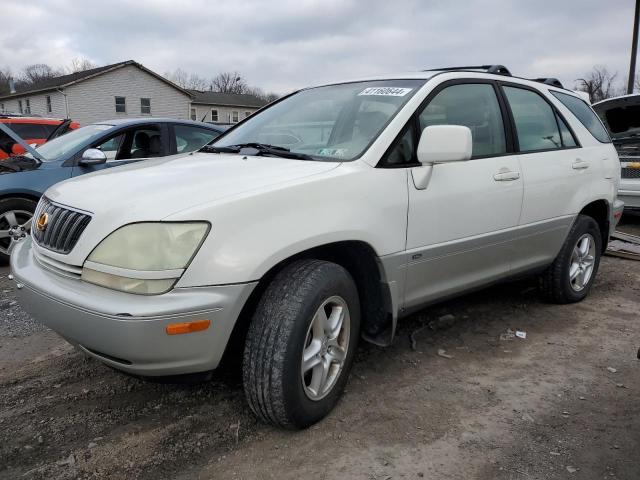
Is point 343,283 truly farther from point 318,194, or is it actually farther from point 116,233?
point 116,233

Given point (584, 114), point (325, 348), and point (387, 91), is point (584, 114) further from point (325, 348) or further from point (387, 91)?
point (325, 348)

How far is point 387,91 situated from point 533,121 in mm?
1343

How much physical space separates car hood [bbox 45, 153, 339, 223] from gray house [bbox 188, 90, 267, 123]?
44510 millimetres

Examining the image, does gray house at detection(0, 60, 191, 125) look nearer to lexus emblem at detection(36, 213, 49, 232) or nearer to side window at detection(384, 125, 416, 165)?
lexus emblem at detection(36, 213, 49, 232)

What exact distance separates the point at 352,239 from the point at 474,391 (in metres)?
1.18

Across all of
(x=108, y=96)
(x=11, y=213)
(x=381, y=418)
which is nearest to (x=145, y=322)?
(x=381, y=418)

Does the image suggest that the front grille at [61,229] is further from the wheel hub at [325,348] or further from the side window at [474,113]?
the side window at [474,113]

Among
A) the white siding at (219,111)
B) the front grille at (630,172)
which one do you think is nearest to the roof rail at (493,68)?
the front grille at (630,172)

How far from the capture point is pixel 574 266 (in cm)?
436

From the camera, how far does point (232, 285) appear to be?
2.15 metres

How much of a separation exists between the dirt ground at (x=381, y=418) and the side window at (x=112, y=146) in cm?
269

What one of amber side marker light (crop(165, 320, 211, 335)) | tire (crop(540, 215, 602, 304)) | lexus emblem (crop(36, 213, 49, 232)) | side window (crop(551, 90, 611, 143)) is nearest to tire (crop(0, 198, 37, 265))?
lexus emblem (crop(36, 213, 49, 232))

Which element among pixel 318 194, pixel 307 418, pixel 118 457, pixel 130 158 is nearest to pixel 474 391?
pixel 307 418

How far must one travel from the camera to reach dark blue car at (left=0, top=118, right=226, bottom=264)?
212 inches
